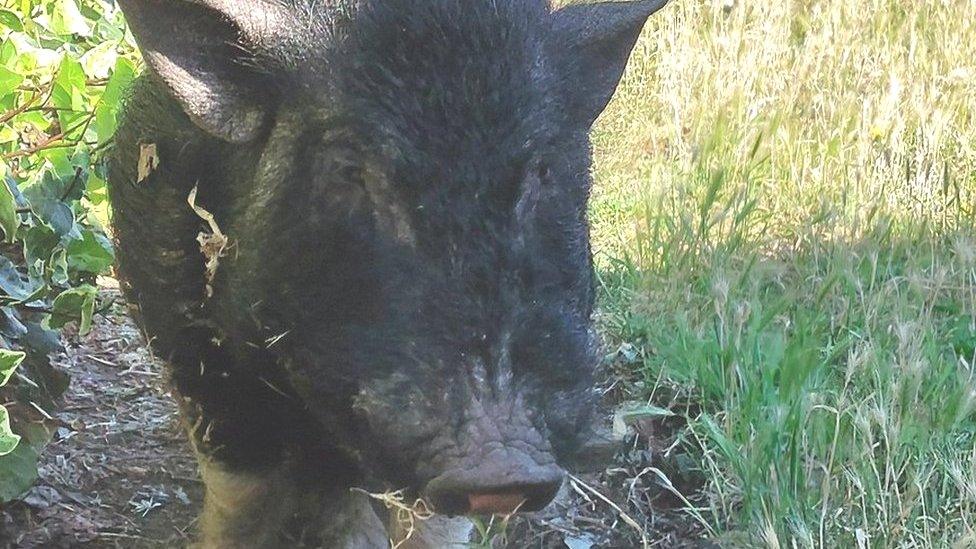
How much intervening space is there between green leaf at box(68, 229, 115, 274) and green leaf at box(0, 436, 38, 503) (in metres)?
0.42

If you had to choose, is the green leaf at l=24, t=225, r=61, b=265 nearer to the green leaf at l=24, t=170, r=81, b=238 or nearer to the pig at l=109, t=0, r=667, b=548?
the green leaf at l=24, t=170, r=81, b=238

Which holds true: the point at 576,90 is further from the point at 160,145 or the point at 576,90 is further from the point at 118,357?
the point at 118,357

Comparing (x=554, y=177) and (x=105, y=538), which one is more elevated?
(x=554, y=177)

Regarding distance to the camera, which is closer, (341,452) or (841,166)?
(341,452)

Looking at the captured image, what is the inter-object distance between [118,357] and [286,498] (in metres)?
1.37

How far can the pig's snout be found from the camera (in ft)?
6.41

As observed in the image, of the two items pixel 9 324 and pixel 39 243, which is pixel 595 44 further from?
pixel 9 324

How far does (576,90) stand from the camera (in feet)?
8.64

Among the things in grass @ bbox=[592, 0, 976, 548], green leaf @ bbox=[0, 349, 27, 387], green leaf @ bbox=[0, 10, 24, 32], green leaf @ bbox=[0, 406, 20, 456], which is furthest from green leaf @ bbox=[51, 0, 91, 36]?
grass @ bbox=[592, 0, 976, 548]

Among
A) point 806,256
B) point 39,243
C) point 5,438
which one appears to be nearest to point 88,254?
point 39,243

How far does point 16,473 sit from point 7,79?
87 centimetres

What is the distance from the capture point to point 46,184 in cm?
286

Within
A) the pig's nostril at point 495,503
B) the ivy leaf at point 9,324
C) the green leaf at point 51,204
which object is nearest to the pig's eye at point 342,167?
the pig's nostril at point 495,503

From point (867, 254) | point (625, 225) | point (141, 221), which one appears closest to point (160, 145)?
point (141, 221)
